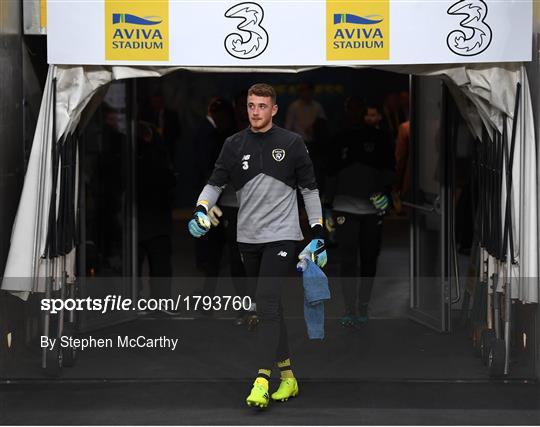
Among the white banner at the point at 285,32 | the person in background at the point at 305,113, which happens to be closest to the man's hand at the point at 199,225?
the white banner at the point at 285,32

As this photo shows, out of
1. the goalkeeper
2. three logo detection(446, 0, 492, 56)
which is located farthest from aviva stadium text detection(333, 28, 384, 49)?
the goalkeeper

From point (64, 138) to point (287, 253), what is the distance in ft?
5.88

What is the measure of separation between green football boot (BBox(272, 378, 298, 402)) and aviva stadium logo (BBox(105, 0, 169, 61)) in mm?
2211

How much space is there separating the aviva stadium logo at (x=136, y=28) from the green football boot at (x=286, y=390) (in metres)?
2.21

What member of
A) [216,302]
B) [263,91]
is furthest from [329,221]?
[263,91]

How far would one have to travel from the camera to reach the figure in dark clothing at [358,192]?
9445 mm

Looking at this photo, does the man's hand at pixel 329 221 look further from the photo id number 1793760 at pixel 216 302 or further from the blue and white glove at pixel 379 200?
the photo id number 1793760 at pixel 216 302

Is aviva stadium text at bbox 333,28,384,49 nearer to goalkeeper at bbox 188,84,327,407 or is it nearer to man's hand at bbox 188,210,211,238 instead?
goalkeeper at bbox 188,84,327,407

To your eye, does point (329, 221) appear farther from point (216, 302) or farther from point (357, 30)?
point (357, 30)

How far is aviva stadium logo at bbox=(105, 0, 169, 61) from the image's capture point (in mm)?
7711

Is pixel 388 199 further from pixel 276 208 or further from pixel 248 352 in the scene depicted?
pixel 276 208

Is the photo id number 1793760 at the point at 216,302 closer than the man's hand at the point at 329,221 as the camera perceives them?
No

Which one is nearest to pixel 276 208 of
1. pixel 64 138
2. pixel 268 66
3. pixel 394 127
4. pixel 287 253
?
pixel 287 253

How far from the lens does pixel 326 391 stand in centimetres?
753
